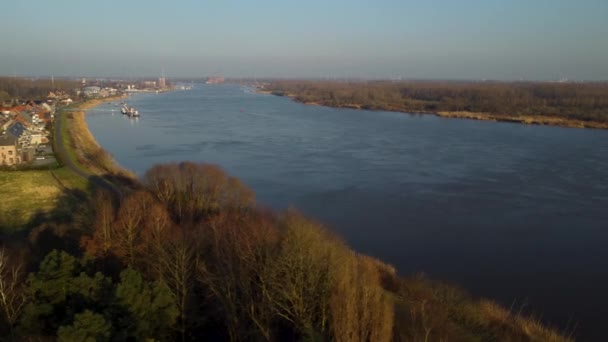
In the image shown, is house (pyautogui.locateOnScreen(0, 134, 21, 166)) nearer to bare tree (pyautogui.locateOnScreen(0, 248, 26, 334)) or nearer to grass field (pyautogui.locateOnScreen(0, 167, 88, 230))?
grass field (pyautogui.locateOnScreen(0, 167, 88, 230))

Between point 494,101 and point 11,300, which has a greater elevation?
point 494,101

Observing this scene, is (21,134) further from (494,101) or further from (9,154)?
(494,101)

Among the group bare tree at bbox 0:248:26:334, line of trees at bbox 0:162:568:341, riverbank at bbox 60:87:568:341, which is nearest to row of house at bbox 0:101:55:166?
line of trees at bbox 0:162:568:341

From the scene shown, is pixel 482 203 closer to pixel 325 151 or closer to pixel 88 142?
pixel 325 151

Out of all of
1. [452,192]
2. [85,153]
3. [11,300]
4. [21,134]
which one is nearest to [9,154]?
[85,153]

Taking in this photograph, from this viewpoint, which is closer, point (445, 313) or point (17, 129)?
point (445, 313)

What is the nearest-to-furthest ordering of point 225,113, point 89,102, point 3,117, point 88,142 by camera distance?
point 88,142 → point 3,117 → point 225,113 → point 89,102

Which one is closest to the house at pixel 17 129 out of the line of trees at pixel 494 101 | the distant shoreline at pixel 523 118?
the distant shoreline at pixel 523 118

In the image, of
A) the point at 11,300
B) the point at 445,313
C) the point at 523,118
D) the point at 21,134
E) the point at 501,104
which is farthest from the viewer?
the point at 501,104

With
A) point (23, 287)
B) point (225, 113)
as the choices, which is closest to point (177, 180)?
point (23, 287)
